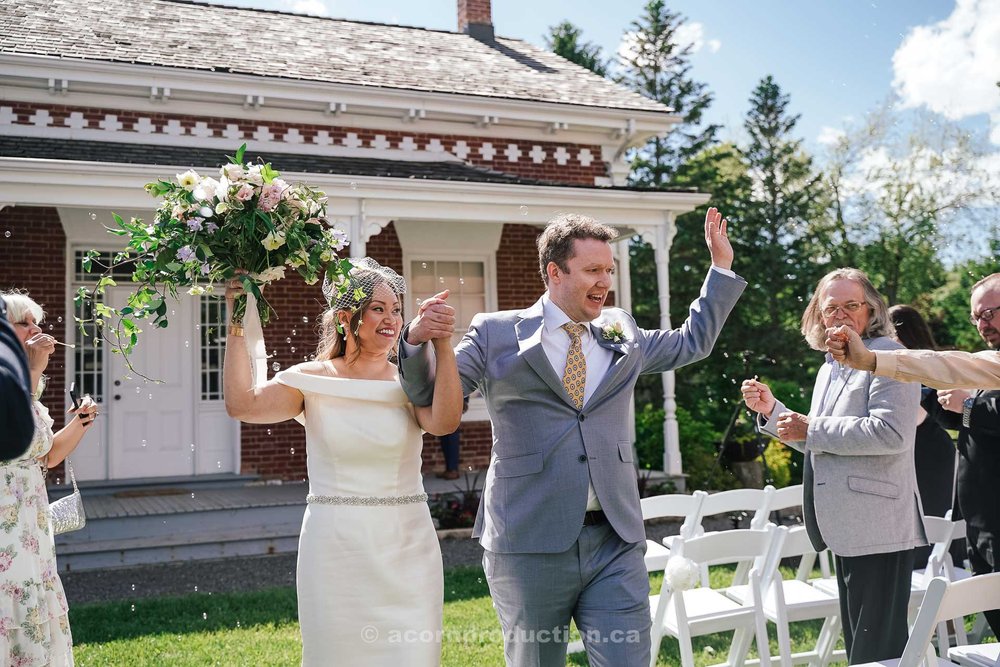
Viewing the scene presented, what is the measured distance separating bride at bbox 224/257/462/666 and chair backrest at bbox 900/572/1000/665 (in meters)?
1.59

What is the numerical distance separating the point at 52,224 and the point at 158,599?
18.6 feet

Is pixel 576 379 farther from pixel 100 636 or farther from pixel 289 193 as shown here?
pixel 100 636

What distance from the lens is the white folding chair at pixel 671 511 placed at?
4.97 m

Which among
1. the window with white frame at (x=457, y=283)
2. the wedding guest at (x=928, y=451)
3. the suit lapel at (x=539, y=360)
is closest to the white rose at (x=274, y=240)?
the suit lapel at (x=539, y=360)

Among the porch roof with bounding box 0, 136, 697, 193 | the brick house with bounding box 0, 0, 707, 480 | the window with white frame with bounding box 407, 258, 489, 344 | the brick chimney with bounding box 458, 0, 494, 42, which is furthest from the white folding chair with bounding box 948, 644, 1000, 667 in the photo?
the brick chimney with bounding box 458, 0, 494, 42

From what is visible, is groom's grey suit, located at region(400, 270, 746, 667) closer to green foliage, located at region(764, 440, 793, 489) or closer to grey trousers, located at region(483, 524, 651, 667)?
grey trousers, located at region(483, 524, 651, 667)

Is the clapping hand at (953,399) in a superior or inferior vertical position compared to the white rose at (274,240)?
inferior

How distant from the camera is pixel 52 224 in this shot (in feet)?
34.6

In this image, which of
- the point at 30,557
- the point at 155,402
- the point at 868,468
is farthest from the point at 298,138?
the point at 868,468

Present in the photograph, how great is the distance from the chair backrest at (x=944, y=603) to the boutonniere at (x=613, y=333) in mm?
1322

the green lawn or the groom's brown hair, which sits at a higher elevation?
the groom's brown hair

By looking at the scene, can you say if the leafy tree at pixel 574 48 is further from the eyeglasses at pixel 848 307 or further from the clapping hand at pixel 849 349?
the clapping hand at pixel 849 349

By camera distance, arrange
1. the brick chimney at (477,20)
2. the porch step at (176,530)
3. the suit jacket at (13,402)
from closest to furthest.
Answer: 1. the suit jacket at (13,402)
2. the porch step at (176,530)
3. the brick chimney at (477,20)

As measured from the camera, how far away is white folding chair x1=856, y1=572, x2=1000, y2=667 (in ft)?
8.42
